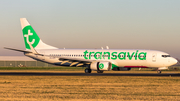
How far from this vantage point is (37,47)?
60812mm

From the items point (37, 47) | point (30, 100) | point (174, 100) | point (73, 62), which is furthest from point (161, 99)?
point (37, 47)

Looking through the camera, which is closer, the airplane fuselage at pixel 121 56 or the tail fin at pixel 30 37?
the airplane fuselage at pixel 121 56

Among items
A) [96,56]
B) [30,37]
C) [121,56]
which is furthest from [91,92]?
[30,37]

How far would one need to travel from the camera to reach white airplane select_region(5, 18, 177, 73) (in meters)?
52.5

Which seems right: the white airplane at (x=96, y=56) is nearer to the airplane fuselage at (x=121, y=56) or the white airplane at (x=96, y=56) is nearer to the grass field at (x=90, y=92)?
the airplane fuselage at (x=121, y=56)

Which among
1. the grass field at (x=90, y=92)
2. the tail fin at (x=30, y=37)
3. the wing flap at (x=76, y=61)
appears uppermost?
the tail fin at (x=30, y=37)

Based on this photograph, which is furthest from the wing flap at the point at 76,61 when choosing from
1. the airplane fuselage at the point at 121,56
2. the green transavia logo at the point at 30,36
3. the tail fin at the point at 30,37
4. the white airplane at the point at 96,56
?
the green transavia logo at the point at 30,36

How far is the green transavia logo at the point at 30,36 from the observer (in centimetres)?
6091

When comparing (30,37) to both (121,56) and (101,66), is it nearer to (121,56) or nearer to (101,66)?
(101,66)

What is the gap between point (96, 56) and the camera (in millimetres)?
55406

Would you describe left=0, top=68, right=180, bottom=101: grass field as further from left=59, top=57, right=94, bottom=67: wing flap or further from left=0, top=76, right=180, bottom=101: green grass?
left=59, top=57, right=94, bottom=67: wing flap

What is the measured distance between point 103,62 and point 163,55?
33.9ft

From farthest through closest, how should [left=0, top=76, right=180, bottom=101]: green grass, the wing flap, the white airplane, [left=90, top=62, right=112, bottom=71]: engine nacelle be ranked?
the wing flap < the white airplane < [left=90, top=62, right=112, bottom=71]: engine nacelle < [left=0, top=76, right=180, bottom=101]: green grass

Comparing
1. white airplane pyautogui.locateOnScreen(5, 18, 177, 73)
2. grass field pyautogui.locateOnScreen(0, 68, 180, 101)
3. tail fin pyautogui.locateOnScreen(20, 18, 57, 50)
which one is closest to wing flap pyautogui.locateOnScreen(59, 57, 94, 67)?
white airplane pyautogui.locateOnScreen(5, 18, 177, 73)
